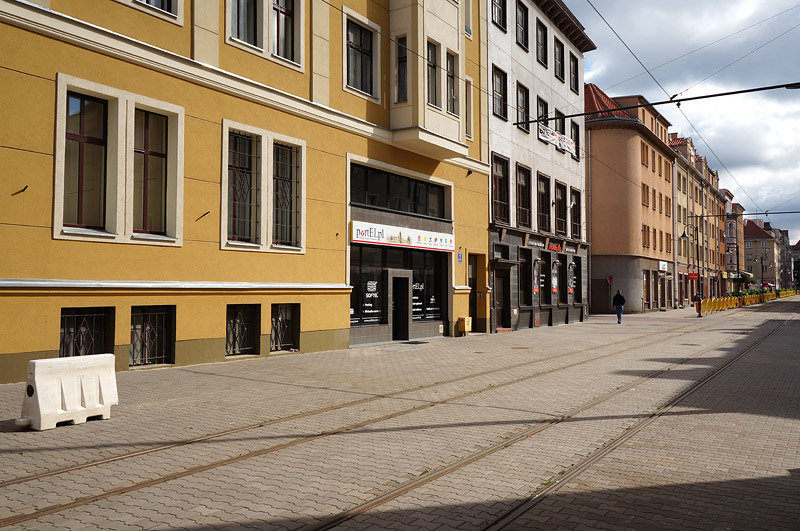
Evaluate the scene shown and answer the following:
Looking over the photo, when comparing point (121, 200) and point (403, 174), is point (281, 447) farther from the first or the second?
point (403, 174)

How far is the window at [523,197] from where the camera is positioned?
28.6 metres

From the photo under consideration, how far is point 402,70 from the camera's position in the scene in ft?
66.5

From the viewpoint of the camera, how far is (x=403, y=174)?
20656 mm

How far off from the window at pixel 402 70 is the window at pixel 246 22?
5.64 m

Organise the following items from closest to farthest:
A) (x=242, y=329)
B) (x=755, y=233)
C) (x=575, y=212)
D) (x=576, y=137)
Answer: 1. (x=242, y=329)
2. (x=575, y=212)
3. (x=576, y=137)
4. (x=755, y=233)

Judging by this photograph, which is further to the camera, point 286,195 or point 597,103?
point 597,103

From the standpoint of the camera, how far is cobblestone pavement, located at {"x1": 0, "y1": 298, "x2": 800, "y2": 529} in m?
4.77

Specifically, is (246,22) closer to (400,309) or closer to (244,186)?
(244,186)

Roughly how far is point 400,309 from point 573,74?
21174mm

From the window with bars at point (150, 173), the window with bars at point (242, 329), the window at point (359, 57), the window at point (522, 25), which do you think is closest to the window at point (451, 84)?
the window at point (359, 57)

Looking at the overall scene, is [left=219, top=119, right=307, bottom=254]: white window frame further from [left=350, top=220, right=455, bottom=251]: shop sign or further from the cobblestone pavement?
the cobblestone pavement

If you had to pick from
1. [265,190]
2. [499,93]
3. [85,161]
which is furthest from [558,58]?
[85,161]

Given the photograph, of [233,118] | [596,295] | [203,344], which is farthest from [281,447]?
[596,295]

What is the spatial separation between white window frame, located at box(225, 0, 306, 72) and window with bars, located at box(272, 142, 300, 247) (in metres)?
2.13
